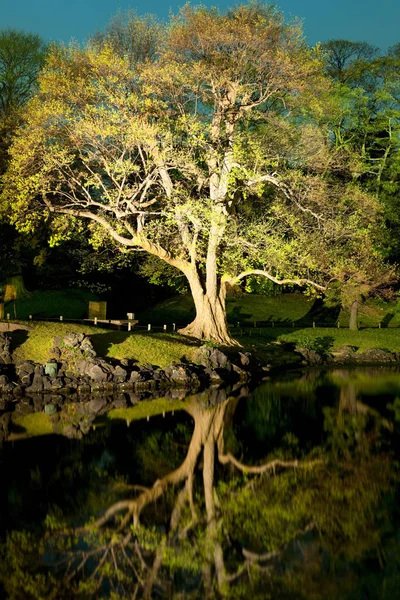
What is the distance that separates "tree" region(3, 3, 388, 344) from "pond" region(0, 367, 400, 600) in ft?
58.6

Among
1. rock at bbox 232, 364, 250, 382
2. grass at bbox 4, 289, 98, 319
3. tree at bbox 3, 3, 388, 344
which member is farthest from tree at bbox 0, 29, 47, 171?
rock at bbox 232, 364, 250, 382

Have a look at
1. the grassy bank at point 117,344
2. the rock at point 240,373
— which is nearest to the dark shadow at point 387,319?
the grassy bank at point 117,344

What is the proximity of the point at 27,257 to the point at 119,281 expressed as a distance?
13177 mm

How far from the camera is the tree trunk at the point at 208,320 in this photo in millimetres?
41125

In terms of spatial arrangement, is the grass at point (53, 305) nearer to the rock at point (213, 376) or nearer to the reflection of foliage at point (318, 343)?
the reflection of foliage at point (318, 343)

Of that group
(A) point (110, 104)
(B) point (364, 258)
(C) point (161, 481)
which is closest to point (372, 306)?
(B) point (364, 258)

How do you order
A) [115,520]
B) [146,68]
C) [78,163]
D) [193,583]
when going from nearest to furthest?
[193,583], [115,520], [146,68], [78,163]

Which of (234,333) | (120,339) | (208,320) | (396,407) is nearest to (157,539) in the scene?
(396,407)

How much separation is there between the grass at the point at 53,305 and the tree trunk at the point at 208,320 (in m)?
16.3

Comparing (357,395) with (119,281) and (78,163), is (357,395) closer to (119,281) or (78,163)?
(78,163)

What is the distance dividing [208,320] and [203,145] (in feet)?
31.5

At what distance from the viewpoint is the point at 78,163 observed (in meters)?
43.9

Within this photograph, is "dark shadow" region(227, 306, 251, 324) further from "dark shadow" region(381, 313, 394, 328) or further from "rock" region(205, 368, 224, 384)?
"rock" region(205, 368, 224, 384)

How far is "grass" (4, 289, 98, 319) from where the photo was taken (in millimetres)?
54688
